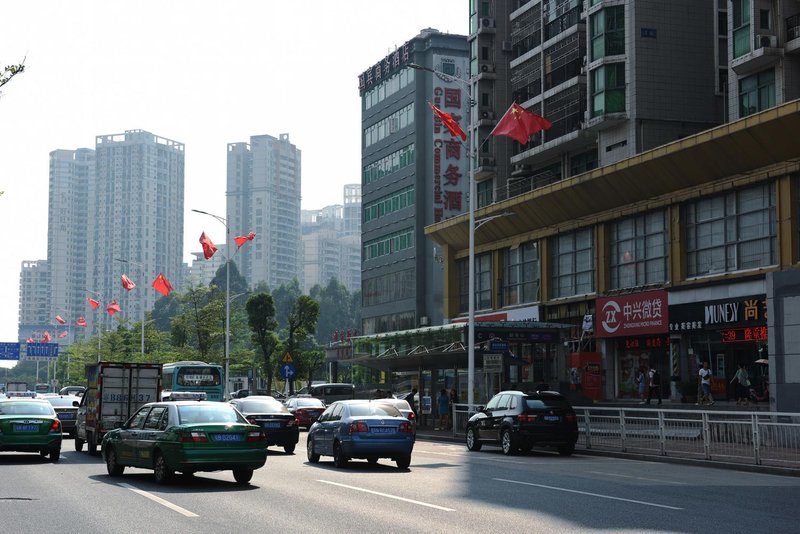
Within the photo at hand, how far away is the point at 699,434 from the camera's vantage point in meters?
24.8

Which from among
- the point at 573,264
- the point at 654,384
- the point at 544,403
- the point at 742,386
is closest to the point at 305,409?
the point at 654,384

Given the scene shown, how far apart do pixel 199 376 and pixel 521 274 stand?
1886 centimetres

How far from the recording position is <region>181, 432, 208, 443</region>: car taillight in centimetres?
1770

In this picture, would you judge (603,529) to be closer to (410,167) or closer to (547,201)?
(547,201)

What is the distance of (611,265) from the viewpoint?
49156 mm

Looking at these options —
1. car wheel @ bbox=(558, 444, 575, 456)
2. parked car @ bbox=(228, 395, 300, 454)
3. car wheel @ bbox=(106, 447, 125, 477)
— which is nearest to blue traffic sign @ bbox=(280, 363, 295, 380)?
parked car @ bbox=(228, 395, 300, 454)

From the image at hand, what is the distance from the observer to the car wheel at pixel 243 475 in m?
18.3

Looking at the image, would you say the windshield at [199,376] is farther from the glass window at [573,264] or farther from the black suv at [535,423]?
the black suv at [535,423]

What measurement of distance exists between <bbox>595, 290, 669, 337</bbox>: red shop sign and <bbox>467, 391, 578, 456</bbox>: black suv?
17.8m

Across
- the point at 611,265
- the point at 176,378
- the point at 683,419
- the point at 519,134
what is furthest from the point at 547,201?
the point at 683,419

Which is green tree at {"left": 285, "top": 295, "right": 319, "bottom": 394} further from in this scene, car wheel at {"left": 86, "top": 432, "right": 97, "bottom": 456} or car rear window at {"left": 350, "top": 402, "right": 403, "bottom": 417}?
car rear window at {"left": 350, "top": 402, "right": 403, "bottom": 417}

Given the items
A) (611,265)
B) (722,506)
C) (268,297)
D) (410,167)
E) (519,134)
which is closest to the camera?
(722,506)

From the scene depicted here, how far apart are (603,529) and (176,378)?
1419 inches

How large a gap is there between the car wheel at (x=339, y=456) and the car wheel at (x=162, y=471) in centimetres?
519
